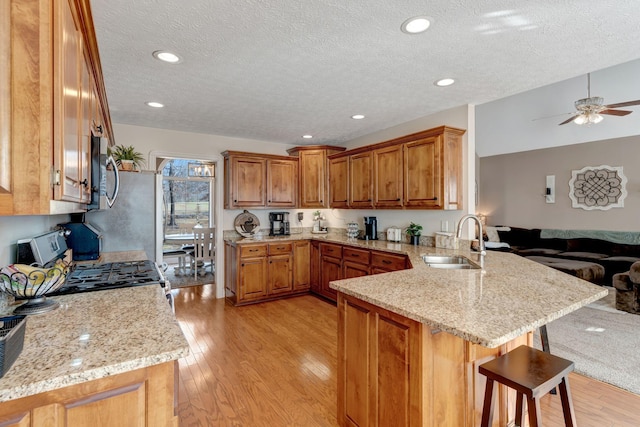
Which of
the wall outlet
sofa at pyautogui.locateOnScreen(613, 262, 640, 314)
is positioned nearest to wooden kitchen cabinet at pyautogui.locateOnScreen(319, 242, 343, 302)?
sofa at pyautogui.locateOnScreen(613, 262, 640, 314)

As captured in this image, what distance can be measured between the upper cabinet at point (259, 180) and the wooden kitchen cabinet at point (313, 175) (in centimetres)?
12

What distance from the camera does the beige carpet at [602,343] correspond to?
2.52 metres

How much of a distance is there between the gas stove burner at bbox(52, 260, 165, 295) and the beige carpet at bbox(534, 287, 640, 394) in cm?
347

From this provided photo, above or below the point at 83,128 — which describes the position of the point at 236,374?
below

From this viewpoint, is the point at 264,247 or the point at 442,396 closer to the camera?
the point at 442,396

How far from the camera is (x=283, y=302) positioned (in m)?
4.50

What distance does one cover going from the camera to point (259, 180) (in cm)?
479

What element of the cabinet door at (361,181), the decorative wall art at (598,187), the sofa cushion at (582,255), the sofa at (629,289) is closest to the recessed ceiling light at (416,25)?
the cabinet door at (361,181)

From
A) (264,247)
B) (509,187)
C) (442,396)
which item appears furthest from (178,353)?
(509,187)

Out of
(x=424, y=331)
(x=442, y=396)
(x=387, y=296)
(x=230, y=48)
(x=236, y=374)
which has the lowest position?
(x=236, y=374)

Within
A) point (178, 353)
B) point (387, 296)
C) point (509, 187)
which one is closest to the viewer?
point (178, 353)

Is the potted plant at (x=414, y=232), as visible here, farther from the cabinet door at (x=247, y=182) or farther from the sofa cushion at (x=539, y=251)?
the sofa cushion at (x=539, y=251)

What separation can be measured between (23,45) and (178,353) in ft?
3.35

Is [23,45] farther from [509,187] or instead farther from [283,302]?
[509,187]
